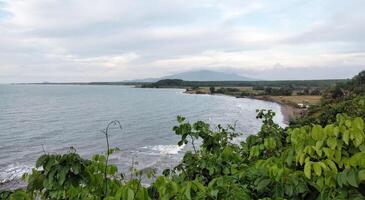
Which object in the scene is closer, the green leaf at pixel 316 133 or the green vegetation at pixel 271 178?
the green vegetation at pixel 271 178

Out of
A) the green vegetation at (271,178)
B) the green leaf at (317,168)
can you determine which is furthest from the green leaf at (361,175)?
the green leaf at (317,168)

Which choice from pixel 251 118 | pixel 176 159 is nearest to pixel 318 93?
pixel 251 118

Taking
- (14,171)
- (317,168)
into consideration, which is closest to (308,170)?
(317,168)

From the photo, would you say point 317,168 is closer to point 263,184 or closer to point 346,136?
point 346,136

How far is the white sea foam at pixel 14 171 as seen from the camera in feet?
97.5

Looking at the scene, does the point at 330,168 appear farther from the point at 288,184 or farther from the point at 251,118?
the point at 251,118

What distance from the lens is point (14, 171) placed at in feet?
103

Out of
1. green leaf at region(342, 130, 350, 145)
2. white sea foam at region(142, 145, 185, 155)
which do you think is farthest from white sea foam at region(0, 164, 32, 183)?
green leaf at region(342, 130, 350, 145)

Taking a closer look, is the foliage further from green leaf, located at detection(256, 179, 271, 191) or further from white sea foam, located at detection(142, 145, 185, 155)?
white sea foam, located at detection(142, 145, 185, 155)

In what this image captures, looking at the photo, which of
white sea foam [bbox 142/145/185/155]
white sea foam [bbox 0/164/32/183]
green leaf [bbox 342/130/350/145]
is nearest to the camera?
green leaf [bbox 342/130/350/145]

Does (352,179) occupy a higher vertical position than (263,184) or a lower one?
higher

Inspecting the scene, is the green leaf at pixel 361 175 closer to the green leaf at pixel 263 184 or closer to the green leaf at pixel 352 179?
the green leaf at pixel 352 179

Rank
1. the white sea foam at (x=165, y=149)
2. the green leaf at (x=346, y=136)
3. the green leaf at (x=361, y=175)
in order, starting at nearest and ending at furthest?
the green leaf at (x=361, y=175) → the green leaf at (x=346, y=136) → the white sea foam at (x=165, y=149)

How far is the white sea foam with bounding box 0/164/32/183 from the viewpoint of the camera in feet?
97.5
